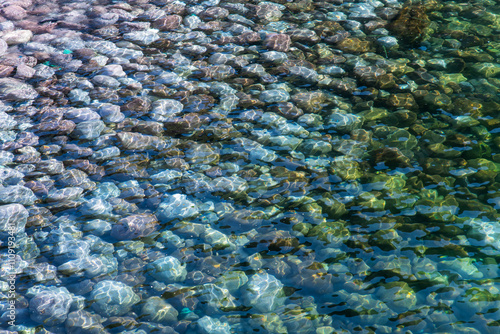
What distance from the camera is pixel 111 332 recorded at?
Answer: 297 centimetres

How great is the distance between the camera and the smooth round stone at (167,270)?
10.8 feet

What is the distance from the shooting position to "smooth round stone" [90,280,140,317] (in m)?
3.10

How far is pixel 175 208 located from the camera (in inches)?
150

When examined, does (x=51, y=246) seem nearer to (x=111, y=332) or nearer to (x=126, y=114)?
(x=111, y=332)

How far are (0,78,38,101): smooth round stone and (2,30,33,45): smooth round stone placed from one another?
94 cm

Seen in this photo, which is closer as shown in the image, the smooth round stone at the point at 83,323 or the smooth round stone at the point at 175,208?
the smooth round stone at the point at 83,323

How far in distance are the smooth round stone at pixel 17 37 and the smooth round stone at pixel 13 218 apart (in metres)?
3.11

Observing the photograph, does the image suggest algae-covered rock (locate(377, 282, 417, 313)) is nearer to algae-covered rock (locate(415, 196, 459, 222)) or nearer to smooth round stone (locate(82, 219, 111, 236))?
algae-covered rock (locate(415, 196, 459, 222))

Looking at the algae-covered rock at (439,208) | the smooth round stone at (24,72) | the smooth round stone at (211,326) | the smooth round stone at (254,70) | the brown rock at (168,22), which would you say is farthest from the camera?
the brown rock at (168,22)

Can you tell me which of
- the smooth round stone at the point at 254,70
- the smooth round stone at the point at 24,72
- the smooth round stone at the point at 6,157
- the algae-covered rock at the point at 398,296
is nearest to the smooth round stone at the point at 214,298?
the algae-covered rock at the point at 398,296

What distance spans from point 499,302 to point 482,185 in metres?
1.25

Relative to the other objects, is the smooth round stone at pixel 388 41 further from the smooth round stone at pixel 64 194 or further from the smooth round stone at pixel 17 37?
the smooth round stone at pixel 17 37

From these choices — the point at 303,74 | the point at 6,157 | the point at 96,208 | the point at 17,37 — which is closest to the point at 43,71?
the point at 17,37

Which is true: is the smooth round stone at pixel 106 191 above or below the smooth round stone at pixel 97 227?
above
